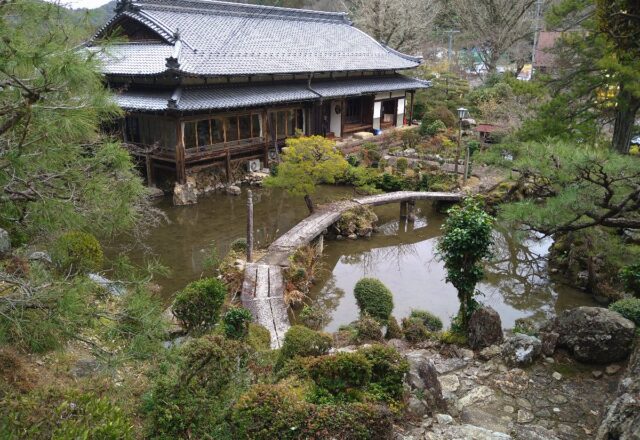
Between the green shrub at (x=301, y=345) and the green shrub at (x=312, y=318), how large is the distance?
9.65 feet

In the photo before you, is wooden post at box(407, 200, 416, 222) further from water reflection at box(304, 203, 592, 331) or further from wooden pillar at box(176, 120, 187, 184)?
wooden pillar at box(176, 120, 187, 184)

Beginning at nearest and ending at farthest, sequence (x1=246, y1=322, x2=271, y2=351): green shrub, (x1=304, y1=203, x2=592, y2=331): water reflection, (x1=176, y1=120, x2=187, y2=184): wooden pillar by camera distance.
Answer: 1. (x1=246, y1=322, x2=271, y2=351): green shrub
2. (x1=304, y1=203, x2=592, y2=331): water reflection
3. (x1=176, y1=120, x2=187, y2=184): wooden pillar

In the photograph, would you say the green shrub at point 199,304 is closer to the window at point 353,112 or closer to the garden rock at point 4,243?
the garden rock at point 4,243

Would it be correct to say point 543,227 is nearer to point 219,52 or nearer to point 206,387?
point 206,387

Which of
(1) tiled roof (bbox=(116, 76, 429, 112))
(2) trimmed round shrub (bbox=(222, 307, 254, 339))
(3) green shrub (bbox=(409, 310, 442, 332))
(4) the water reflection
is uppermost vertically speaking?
(1) tiled roof (bbox=(116, 76, 429, 112))

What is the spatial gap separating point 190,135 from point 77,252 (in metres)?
11.3

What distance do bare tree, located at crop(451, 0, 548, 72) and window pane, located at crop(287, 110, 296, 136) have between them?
19986 millimetres

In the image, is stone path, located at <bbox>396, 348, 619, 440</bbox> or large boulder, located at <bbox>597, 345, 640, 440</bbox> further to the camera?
stone path, located at <bbox>396, 348, 619, 440</bbox>

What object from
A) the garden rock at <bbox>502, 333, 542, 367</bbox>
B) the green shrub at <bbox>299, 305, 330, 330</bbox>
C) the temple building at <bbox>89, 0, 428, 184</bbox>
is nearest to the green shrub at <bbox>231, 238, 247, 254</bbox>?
the green shrub at <bbox>299, 305, 330, 330</bbox>

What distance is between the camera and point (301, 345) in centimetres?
670

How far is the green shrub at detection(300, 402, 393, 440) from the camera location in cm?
462

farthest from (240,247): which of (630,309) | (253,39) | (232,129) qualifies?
(253,39)

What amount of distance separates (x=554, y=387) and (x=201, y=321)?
19.0ft

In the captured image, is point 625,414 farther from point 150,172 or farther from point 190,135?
point 150,172
